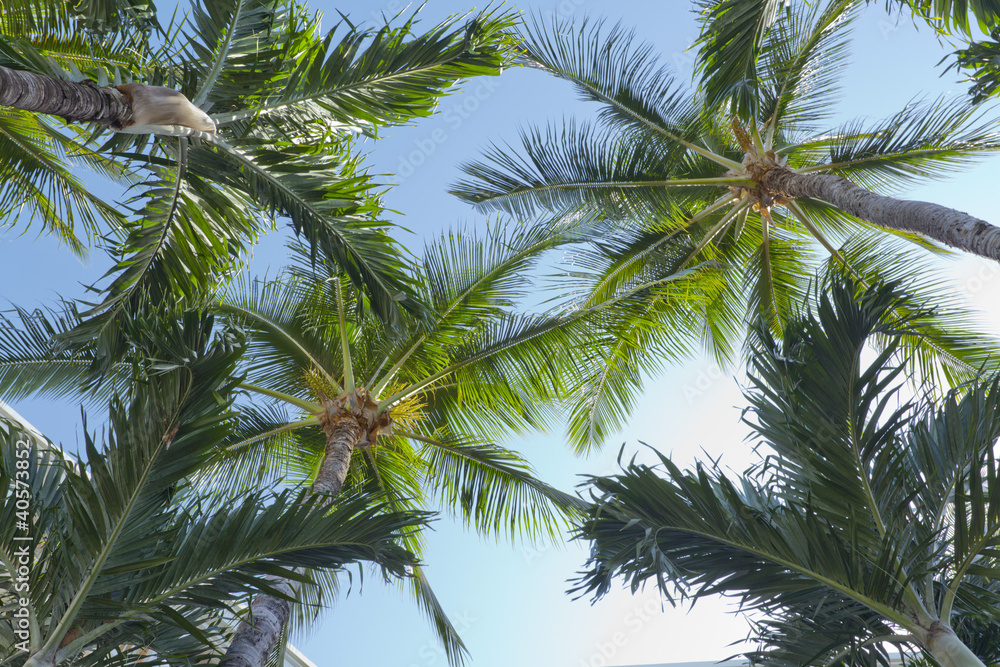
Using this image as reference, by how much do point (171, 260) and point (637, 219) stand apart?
16.9 feet

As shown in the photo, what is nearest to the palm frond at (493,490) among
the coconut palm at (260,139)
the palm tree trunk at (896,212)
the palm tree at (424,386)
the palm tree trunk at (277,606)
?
the palm tree at (424,386)

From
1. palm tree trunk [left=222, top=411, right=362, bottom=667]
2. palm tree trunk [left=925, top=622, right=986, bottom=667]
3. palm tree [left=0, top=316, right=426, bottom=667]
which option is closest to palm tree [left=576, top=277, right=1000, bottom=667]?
palm tree trunk [left=925, top=622, right=986, bottom=667]

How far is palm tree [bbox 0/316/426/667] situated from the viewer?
261 centimetres

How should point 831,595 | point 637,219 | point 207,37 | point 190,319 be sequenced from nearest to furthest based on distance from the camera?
point 831,595 < point 190,319 < point 207,37 < point 637,219

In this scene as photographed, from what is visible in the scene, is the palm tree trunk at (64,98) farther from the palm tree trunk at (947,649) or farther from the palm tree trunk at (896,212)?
the palm tree trunk at (896,212)

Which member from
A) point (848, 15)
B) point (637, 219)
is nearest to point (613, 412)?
point (637, 219)

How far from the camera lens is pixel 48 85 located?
11.0 feet

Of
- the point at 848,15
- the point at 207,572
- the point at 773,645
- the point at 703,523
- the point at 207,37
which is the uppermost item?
the point at 848,15

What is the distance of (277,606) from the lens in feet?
15.2

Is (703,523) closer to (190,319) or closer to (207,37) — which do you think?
(190,319)

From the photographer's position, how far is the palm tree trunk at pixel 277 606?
13.1 feet

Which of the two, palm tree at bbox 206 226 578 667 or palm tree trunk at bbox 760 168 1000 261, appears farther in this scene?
palm tree at bbox 206 226 578 667

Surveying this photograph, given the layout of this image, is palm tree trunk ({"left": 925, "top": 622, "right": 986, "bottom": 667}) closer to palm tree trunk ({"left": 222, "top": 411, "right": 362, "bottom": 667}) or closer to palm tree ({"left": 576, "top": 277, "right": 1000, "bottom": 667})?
palm tree ({"left": 576, "top": 277, "right": 1000, "bottom": 667})
